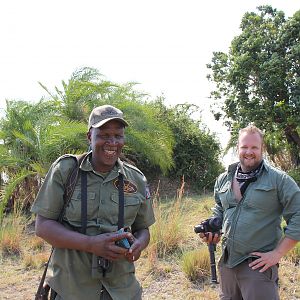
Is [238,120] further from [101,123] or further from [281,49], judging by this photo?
[101,123]

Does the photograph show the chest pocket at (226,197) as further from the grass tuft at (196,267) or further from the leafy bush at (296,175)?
the leafy bush at (296,175)

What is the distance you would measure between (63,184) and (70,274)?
1.63 ft

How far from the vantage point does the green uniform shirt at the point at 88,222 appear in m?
2.44

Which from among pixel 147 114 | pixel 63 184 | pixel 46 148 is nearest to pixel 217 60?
pixel 147 114

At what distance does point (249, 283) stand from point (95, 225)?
132cm

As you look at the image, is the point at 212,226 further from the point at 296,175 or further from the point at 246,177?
the point at 296,175

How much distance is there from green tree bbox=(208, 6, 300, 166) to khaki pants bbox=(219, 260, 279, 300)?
34.1 feet

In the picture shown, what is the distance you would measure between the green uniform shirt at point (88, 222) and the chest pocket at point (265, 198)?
105cm

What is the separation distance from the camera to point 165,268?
5.93m

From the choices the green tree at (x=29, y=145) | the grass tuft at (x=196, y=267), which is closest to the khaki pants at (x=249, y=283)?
the grass tuft at (x=196, y=267)

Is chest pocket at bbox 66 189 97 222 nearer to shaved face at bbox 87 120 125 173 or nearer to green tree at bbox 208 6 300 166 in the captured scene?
shaved face at bbox 87 120 125 173

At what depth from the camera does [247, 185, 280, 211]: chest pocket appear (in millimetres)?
3154

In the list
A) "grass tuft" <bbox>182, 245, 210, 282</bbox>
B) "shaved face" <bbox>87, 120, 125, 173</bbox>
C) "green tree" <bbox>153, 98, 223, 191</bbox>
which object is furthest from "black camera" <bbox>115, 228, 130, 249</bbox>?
"green tree" <bbox>153, 98, 223, 191</bbox>

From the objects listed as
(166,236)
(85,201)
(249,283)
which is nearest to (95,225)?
(85,201)
